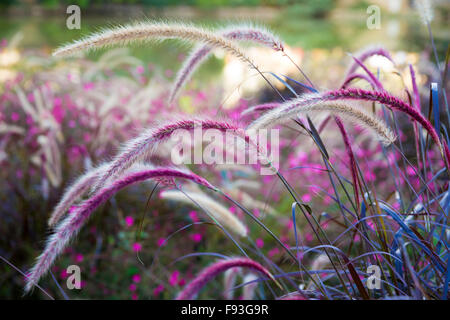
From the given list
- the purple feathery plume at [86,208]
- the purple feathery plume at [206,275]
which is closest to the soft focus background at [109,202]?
the purple feathery plume at [206,275]

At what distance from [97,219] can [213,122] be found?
227 cm

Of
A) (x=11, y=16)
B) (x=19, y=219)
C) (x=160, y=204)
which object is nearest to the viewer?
(x=19, y=219)

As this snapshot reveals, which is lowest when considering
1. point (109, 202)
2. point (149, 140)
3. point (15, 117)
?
point (109, 202)

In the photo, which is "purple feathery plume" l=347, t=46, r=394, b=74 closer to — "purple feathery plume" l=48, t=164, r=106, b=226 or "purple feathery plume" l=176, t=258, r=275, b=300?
"purple feathery plume" l=176, t=258, r=275, b=300

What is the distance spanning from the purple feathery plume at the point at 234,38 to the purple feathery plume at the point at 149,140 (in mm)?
426

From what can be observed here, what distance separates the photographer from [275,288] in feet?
8.48

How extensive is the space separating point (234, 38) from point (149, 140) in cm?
64

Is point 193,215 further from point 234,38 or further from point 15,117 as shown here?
point 15,117

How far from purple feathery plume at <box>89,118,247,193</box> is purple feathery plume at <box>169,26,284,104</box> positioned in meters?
0.43

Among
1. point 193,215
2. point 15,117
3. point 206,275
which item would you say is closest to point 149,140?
point 206,275

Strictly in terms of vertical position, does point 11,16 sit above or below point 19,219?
above

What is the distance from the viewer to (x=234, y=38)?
164cm

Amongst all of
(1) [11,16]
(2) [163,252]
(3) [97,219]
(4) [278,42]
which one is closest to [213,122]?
(4) [278,42]
